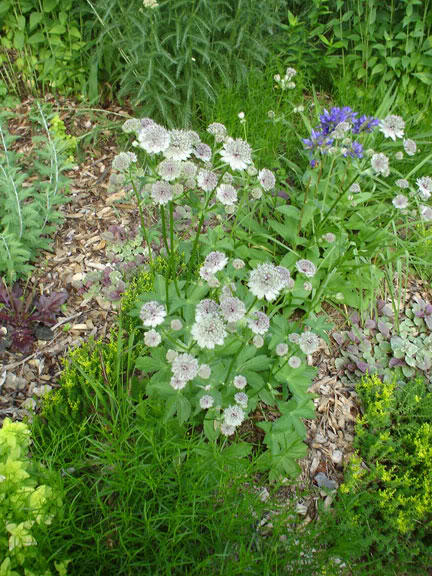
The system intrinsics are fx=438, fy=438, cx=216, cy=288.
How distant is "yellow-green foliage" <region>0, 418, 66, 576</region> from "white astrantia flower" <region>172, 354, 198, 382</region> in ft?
2.12

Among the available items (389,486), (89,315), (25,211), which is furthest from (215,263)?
(25,211)

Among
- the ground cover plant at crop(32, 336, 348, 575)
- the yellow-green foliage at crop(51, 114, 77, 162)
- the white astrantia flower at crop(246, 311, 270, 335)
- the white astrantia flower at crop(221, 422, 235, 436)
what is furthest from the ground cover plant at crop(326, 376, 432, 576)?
the yellow-green foliage at crop(51, 114, 77, 162)

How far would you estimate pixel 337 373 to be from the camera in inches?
102

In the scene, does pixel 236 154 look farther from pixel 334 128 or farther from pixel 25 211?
pixel 25 211

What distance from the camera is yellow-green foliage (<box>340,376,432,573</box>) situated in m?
1.95

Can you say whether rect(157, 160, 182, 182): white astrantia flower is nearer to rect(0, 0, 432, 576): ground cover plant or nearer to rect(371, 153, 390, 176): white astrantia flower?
rect(0, 0, 432, 576): ground cover plant

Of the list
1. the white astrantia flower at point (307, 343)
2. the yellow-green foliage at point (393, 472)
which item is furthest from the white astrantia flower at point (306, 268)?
the yellow-green foliage at point (393, 472)

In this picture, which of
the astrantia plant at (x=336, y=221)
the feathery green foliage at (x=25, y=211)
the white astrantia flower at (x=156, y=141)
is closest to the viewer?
the white astrantia flower at (x=156, y=141)

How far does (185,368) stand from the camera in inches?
61.9

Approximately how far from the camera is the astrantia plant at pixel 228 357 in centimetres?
157

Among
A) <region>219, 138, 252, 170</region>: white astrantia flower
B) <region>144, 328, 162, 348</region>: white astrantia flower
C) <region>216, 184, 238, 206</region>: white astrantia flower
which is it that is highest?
<region>219, 138, 252, 170</region>: white astrantia flower

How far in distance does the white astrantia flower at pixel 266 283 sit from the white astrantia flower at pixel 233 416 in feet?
1.77

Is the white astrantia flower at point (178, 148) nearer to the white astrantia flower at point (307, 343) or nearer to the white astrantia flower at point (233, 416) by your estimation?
the white astrantia flower at point (307, 343)

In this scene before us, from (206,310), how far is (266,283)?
24cm
